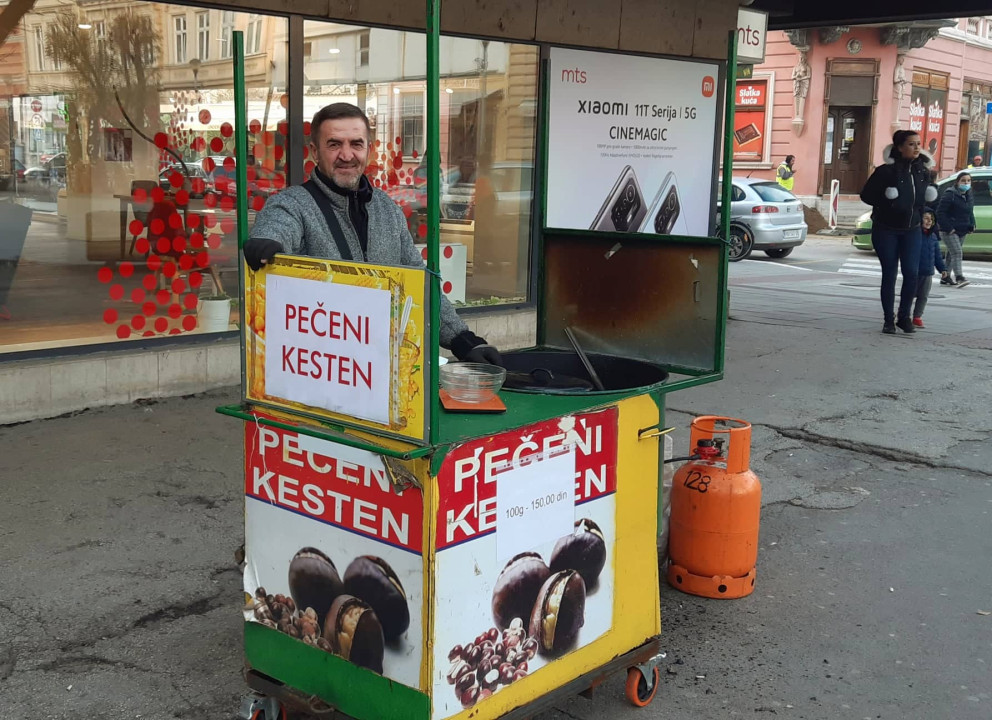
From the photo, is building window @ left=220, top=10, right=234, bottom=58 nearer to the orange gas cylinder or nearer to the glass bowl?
the orange gas cylinder

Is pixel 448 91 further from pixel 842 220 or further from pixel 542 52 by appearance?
pixel 842 220

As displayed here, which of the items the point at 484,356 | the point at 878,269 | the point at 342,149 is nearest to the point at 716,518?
the point at 484,356

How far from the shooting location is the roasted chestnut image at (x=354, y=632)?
2996mm

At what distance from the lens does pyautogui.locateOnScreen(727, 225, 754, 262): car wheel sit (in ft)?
62.6

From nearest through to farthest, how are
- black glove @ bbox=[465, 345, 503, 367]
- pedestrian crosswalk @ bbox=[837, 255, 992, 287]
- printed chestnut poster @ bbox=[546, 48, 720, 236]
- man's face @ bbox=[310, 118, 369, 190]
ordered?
man's face @ bbox=[310, 118, 369, 190] → black glove @ bbox=[465, 345, 503, 367] → printed chestnut poster @ bbox=[546, 48, 720, 236] → pedestrian crosswalk @ bbox=[837, 255, 992, 287]

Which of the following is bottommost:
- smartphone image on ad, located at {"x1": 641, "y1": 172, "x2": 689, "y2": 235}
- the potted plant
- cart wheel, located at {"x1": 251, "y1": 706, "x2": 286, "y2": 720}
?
cart wheel, located at {"x1": 251, "y1": 706, "x2": 286, "y2": 720}

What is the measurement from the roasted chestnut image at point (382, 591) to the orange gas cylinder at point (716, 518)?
5.88 ft

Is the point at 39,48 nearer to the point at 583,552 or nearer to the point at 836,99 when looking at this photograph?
the point at 583,552

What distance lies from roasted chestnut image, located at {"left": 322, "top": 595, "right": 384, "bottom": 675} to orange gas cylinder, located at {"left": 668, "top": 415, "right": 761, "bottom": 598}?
5.87 feet

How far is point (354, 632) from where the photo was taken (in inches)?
120

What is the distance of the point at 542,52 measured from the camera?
8883mm

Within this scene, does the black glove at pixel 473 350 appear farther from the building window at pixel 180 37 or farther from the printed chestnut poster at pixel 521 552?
the building window at pixel 180 37

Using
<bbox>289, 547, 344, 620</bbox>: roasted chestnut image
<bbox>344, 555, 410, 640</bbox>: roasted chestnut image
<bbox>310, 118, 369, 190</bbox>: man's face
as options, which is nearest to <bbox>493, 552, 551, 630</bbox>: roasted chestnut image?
<bbox>344, 555, 410, 640</bbox>: roasted chestnut image

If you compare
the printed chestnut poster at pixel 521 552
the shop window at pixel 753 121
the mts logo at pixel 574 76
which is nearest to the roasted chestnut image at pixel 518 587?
the printed chestnut poster at pixel 521 552
